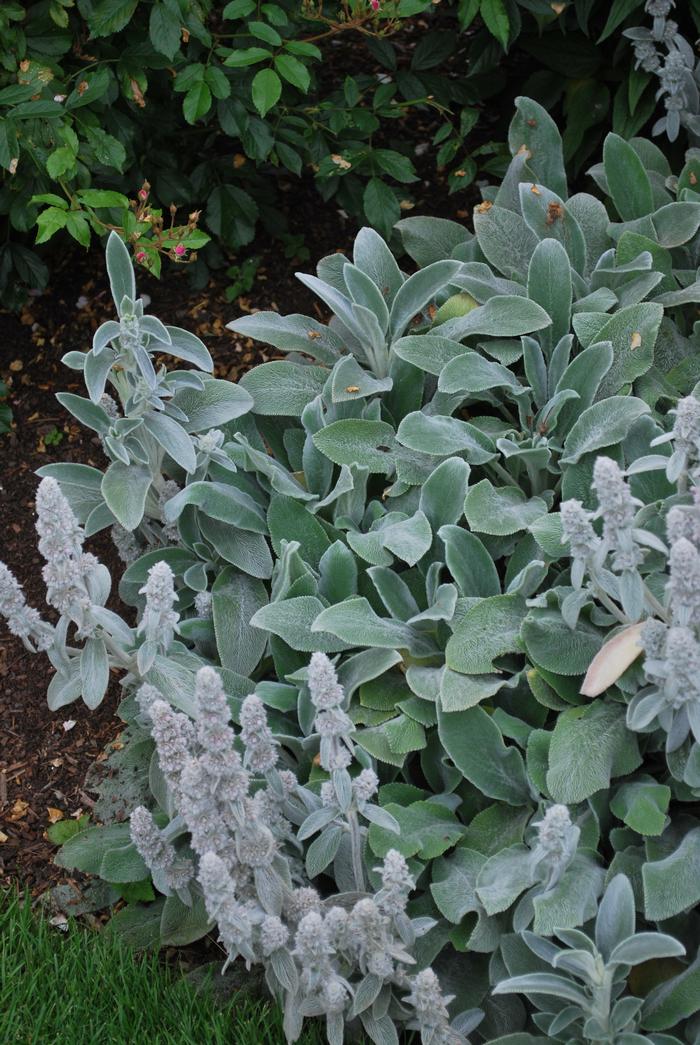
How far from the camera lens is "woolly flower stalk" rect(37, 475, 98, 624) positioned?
2.08 metres

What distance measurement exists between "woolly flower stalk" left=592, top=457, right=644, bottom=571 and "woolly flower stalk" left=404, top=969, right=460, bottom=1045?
0.81 m

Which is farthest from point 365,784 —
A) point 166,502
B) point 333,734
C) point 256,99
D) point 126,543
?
point 256,99

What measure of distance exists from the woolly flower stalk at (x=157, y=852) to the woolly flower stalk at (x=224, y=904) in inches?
11.0

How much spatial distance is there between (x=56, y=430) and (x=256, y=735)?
6.90ft

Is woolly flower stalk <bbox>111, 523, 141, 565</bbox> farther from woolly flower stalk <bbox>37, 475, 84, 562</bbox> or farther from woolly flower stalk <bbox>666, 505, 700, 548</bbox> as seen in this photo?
woolly flower stalk <bbox>666, 505, 700, 548</bbox>

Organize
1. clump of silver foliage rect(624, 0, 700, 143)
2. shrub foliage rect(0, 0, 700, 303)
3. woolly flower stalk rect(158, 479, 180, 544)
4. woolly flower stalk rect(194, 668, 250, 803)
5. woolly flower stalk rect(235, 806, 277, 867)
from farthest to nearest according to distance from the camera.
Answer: clump of silver foliage rect(624, 0, 700, 143) → shrub foliage rect(0, 0, 700, 303) → woolly flower stalk rect(158, 479, 180, 544) → woolly flower stalk rect(235, 806, 277, 867) → woolly flower stalk rect(194, 668, 250, 803)

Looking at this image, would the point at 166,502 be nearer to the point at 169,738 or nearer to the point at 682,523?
the point at 169,738

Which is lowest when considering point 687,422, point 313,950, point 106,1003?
point 106,1003

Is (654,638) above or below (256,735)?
above

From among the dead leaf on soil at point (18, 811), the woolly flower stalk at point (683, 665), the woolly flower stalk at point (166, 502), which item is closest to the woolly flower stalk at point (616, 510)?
the woolly flower stalk at point (683, 665)

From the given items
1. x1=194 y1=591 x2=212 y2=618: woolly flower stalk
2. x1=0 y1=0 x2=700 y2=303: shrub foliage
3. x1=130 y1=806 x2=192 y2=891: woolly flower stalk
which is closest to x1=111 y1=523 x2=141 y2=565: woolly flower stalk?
x1=194 y1=591 x2=212 y2=618: woolly flower stalk

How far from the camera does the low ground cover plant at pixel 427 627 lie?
85.2 inches

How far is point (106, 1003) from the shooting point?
2.58 m

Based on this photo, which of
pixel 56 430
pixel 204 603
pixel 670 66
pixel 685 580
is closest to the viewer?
pixel 685 580
